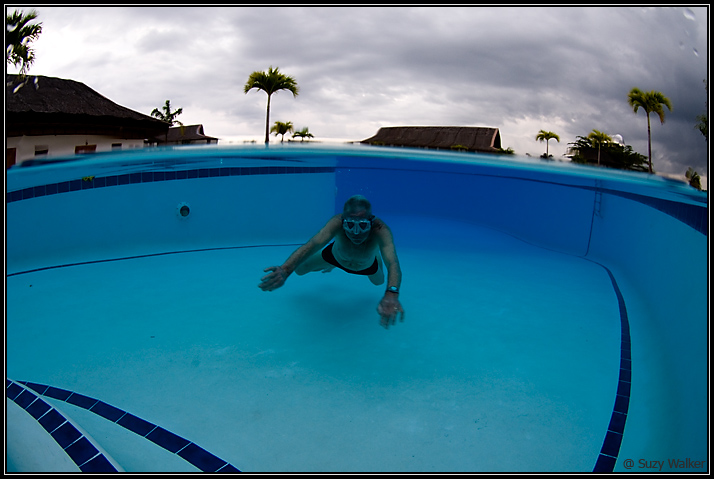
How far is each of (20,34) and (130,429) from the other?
5.96 meters

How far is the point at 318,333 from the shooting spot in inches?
229

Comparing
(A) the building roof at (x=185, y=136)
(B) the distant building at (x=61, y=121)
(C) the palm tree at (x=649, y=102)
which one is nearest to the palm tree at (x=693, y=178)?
(C) the palm tree at (x=649, y=102)

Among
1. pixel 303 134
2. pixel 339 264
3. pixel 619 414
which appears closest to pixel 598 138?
pixel 339 264

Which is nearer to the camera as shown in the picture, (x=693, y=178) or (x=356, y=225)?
(x=356, y=225)

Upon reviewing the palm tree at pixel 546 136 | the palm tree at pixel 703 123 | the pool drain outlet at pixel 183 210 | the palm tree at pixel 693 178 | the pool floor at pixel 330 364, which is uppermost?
the palm tree at pixel 546 136

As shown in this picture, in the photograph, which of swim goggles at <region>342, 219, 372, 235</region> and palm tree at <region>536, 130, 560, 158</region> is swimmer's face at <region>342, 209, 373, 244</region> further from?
palm tree at <region>536, 130, 560, 158</region>

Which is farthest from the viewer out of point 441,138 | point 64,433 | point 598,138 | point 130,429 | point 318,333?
point 441,138

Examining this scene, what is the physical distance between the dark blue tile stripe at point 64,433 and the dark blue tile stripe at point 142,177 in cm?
660

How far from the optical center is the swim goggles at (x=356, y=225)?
4.95 m

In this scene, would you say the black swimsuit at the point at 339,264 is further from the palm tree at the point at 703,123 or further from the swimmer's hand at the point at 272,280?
the palm tree at the point at 703,123

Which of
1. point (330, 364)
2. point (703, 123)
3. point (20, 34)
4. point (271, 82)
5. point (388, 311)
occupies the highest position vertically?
point (271, 82)

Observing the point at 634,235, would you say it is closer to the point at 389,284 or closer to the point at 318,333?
the point at 389,284

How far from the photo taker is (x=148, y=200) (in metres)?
10.4

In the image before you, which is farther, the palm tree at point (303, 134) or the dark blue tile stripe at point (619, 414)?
the palm tree at point (303, 134)
